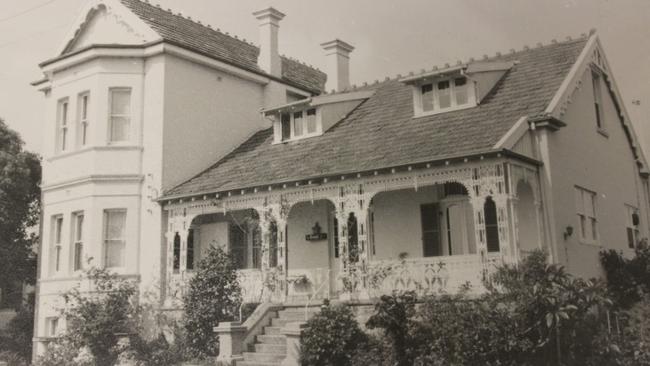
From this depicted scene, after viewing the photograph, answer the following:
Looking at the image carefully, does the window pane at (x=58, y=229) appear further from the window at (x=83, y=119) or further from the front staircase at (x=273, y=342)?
the front staircase at (x=273, y=342)

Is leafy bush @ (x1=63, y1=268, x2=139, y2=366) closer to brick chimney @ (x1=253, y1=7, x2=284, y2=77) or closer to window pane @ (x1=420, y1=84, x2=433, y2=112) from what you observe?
window pane @ (x1=420, y1=84, x2=433, y2=112)

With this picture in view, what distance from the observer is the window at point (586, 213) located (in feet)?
60.2

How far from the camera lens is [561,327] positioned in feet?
43.4

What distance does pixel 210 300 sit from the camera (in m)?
17.9

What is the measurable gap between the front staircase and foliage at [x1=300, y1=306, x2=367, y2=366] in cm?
118

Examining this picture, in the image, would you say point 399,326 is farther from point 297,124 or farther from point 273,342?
point 297,124

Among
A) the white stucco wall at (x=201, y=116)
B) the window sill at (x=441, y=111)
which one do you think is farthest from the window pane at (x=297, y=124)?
the window sill at (x=441, y=111)

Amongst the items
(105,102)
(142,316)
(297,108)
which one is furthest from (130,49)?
(142,316)

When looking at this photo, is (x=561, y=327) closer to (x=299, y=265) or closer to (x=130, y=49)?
(x=299, y=265)

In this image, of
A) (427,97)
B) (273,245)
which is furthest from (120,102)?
(427,97)

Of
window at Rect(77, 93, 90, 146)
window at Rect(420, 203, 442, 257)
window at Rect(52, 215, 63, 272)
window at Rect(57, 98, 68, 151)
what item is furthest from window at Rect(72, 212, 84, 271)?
window at Rect(420, 203, 442, 257)

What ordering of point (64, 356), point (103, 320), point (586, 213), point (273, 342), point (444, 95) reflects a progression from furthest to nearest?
point (444, 95), point (586, 213), point (64, 356), point (103, 320), point (273, 342)

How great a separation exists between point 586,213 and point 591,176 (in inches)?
49.5

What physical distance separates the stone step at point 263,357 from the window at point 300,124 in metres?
8.03
